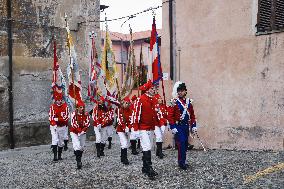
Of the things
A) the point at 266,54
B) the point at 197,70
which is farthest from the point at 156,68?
the point at 266,54

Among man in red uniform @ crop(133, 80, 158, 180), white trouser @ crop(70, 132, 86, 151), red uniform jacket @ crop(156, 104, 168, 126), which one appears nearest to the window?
red uniform jacket @ crop(156, 104, 168, 126)

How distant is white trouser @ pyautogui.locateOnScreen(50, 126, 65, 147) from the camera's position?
11352 mm

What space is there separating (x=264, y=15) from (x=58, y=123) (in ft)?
22.3

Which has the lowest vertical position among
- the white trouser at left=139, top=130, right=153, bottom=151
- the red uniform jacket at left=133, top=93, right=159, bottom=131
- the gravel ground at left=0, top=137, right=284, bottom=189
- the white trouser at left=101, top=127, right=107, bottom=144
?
the gravel ground at left=0, top=137, right=284, bottom=189

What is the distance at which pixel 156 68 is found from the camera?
32.5 ft

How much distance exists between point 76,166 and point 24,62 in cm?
697

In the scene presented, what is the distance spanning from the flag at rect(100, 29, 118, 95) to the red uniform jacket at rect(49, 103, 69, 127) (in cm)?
200

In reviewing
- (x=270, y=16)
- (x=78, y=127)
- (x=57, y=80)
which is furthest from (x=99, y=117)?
(x=270, y=16)

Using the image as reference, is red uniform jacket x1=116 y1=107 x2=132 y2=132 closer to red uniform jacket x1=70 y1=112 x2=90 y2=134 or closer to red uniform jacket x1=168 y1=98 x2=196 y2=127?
red uniform jacket x1=70 y1=112 x2=90 y2=134

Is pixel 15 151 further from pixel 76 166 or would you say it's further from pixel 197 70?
pixel 197 70

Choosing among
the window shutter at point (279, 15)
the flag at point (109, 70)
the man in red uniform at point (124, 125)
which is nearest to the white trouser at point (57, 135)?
the man in red uniform at point (124, 125)

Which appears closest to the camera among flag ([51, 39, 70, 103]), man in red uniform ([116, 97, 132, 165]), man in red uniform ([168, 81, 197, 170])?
man in red uniform ([168, 81, 197, 170])

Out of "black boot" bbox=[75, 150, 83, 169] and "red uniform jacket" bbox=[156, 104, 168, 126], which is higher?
"red uniform jacket" bbox=[156, 104, 168, 126]

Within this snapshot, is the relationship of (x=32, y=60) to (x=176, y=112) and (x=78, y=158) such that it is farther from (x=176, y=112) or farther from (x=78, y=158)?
(x=176, y=112)
